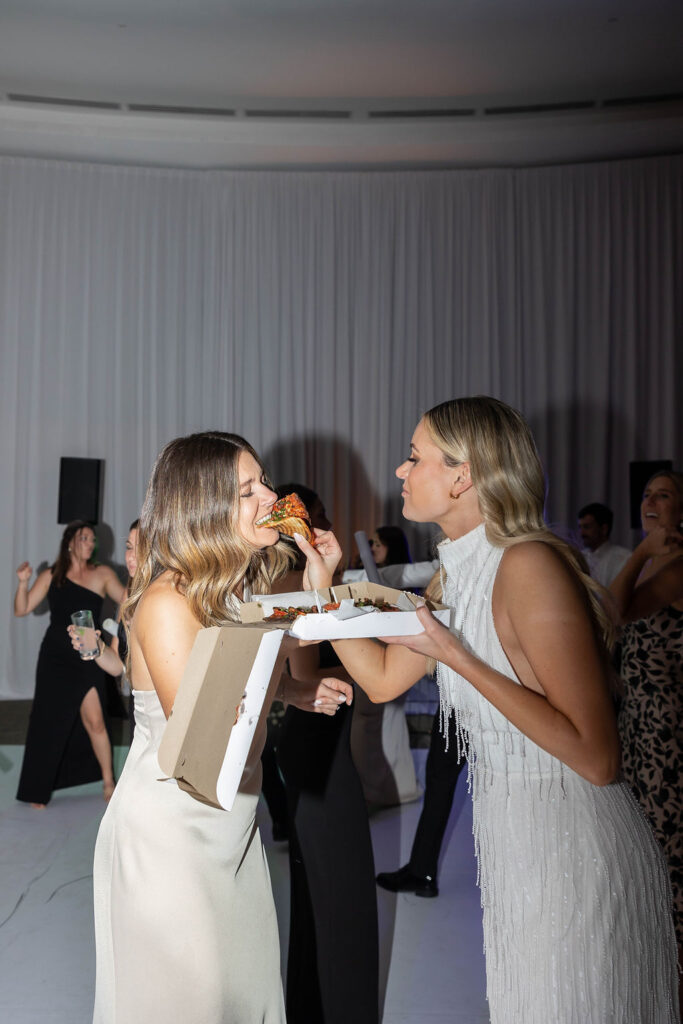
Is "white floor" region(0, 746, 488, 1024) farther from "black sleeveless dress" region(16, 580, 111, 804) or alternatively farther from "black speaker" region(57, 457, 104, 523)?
"black speaker" region(57, 457, 104, 523)

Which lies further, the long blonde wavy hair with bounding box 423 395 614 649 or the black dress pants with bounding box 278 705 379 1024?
the black dress pants with bounding box 278 705 379 1024

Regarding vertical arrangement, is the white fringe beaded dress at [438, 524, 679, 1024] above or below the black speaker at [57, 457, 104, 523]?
below

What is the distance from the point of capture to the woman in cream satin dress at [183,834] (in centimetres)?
176

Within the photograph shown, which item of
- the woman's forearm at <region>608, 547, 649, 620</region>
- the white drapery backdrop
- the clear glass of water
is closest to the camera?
the woman's forearm at <region>608, 547, 649, 620</region>

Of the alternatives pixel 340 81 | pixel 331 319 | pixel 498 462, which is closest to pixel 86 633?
pixel 498 462

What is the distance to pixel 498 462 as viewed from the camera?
1.85 m

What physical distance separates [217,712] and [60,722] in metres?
4.65

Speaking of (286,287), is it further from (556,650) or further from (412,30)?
(556,650)

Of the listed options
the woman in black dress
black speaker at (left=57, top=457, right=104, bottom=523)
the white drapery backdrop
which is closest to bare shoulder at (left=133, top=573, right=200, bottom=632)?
the woman in black dress

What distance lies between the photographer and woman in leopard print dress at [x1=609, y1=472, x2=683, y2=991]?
3.39 m

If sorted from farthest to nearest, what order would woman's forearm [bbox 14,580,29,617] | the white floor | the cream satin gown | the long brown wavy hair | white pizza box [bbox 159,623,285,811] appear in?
woman's forearm [bbox 14,580,29,617]
the long brown wavy hair
the white floor
the cream satin gown
white pizza box [bbox 159,623,285,811]

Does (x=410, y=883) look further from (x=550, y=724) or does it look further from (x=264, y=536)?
(x=550, y=724)

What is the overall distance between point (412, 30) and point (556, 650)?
672cm

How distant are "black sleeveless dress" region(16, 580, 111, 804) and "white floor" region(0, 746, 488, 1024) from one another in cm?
29
